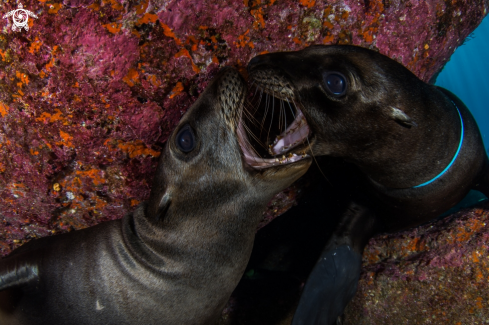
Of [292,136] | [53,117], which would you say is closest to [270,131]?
[292,136]

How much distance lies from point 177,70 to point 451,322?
378 centimetres

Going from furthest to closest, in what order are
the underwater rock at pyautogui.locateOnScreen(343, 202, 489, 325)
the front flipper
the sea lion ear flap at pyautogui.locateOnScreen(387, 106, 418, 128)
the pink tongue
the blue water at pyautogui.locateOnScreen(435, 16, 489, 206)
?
1. the blue water at pyautogui.locateOnScreen(435, 16, 489, 206)
2. the underwater rock at pyautogui.locateOnScreen(343, 202, 489, 325)
3. the front flipper
4. the pink tongue
5. the sea lion ear flap at pyautogui.locateOnScreen(387, 106, 418, 128)

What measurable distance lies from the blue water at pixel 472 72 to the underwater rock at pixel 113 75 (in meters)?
28.6

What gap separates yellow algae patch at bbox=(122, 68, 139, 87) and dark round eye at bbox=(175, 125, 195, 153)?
0.47m

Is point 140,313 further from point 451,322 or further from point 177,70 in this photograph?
point 451,322

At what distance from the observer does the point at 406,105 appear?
2.03 meters

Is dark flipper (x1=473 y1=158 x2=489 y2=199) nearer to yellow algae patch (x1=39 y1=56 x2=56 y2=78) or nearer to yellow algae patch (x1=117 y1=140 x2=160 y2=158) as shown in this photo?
yellow algae patch (x1=117 y1=140 x2=160 y2=158)

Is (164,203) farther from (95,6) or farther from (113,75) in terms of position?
(95,6)

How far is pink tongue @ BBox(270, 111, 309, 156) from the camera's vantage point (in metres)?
2.22

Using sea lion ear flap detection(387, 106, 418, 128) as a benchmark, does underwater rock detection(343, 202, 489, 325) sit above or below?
below

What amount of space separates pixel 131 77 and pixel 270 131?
126cm

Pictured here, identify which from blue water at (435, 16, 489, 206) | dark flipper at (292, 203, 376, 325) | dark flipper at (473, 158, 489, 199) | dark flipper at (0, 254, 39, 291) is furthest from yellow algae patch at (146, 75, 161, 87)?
blue water at (435, 16, 489, 206)

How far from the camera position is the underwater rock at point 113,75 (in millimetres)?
1726

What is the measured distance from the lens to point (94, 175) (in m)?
2.25
